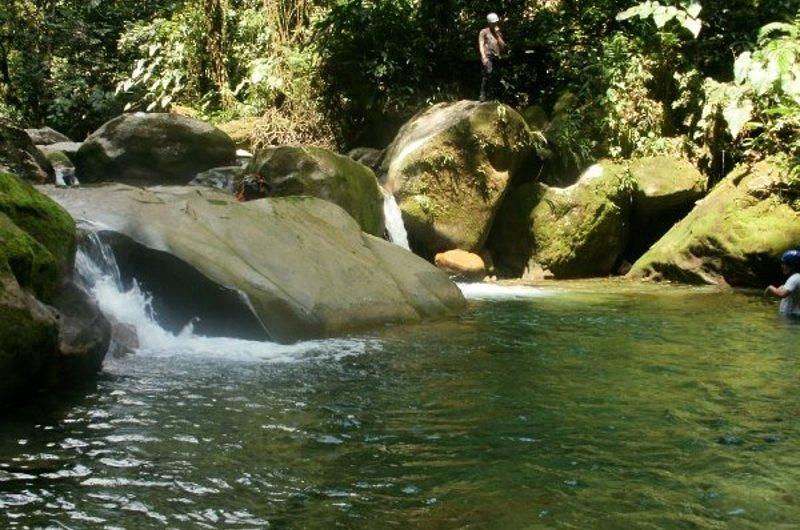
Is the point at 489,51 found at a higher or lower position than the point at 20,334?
higher

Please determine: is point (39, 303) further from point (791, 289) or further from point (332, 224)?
point (791, 289)

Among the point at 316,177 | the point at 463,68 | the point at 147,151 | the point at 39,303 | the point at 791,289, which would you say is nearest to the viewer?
the point at 39,303

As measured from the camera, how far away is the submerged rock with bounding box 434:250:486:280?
12938 mm

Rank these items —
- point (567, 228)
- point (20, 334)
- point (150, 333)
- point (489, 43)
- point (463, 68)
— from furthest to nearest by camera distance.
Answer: point (463, 68), point (489, 43), point (567, 228), point (150, 333), point (20, 334)

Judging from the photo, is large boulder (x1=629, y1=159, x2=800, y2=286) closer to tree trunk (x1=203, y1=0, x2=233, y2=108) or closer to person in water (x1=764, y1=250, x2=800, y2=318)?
person in water (x1=764, y1=250, x2=800, y2=318)

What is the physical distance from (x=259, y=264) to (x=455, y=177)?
19.0 ft

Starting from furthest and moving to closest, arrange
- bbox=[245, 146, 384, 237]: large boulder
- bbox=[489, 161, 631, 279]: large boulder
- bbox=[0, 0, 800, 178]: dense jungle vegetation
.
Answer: bbox=[0, 0, 800, 178]: dense jungle vegetation → bbox=[489, 161, 631, 279]: large boulder → bbox=[245, 146, 384, 237]: large boulder

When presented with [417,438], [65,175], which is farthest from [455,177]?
[417,438]

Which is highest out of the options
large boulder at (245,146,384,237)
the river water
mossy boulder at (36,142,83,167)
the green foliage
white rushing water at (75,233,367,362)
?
the green foliage

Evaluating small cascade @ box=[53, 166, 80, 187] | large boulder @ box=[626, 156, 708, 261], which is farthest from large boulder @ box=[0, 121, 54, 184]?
large boulder @ box=[626, 156, 708, 261]

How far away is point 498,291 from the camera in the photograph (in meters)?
11.9

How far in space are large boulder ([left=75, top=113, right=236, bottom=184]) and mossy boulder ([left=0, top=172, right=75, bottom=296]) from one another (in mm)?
7107

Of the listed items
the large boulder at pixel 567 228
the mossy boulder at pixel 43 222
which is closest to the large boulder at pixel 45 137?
the large boulder at pixel 567 228

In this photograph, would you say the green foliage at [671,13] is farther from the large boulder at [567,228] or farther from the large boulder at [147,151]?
the large boulder at [147,151]
